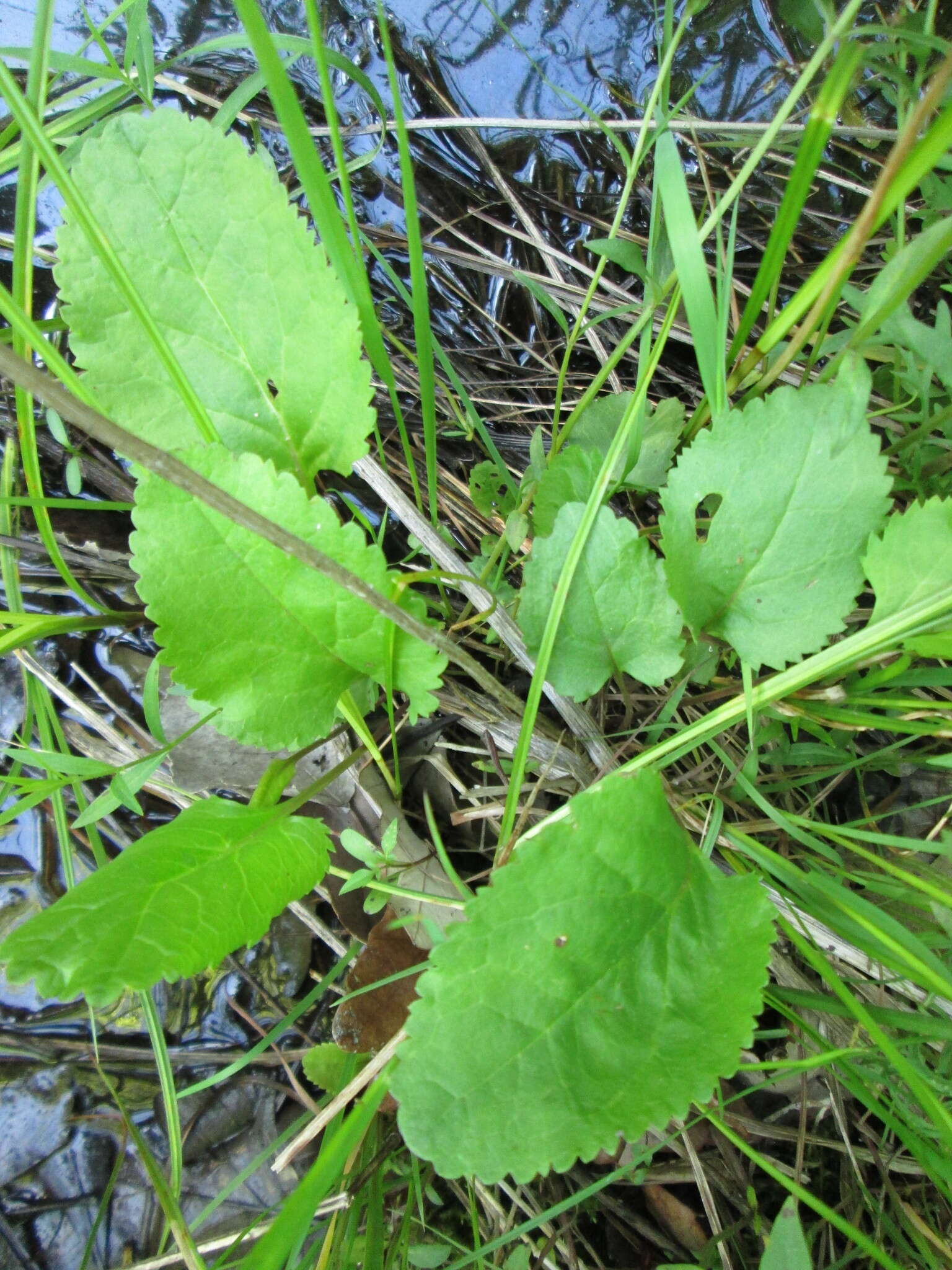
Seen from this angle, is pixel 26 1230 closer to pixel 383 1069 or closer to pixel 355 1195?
pixel 355 1195

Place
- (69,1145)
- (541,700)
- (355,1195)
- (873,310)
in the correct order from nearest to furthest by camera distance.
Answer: (873,310)
(355,1195)
(541,700)
(69,1145)

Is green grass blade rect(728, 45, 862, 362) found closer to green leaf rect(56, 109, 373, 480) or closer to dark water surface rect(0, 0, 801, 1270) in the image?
green leaf rect(56, 109, 373, 480)

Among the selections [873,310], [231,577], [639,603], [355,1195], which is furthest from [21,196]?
[355,1195]

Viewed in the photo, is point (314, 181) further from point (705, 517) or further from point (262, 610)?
point (705, 517)

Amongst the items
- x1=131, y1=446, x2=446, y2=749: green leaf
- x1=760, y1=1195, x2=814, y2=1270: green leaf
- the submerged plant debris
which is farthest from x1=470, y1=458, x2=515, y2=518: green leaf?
x1=760, y1=1195, x2=814, y2=1270: green leaf

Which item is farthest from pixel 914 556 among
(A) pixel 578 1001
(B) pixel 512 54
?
(B) pixel 512 54

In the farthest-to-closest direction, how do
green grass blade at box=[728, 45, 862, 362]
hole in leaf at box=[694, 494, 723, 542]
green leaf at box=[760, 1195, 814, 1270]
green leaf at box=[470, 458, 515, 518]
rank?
green leaf at box=[470, 458, 515, 518], hole in leaf at box=[694, 494, 723, 542], green leaf at box=[760, 1195, 814, 1270], green grass blade at box=[728, 45, 862, 362]
